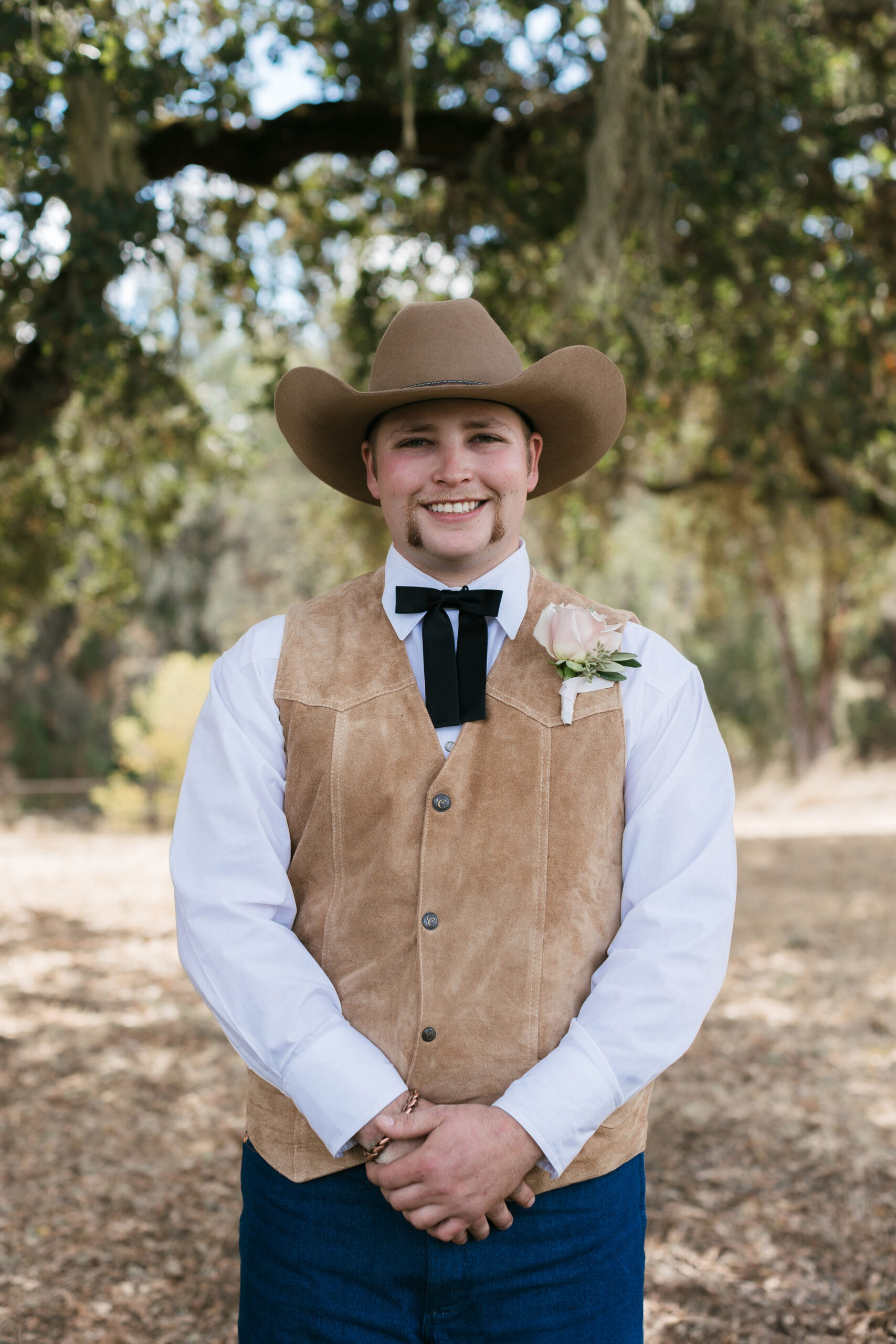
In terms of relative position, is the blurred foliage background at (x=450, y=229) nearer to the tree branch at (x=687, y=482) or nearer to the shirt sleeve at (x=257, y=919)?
the tree branch at (x=687, y=482)

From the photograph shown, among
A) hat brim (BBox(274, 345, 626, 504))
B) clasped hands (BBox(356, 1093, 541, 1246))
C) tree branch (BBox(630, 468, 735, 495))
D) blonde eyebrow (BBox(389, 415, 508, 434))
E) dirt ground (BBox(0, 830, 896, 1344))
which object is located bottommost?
dirt ground (BBox(0, 830, 896, 1344))

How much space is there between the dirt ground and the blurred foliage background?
274 cm

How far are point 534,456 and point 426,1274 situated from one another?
132cm

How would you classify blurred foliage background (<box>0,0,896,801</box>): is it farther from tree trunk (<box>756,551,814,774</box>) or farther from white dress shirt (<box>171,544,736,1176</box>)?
tree trunk (<box>756,551,814,774</box>)

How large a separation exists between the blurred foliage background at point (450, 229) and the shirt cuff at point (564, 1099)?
312cm

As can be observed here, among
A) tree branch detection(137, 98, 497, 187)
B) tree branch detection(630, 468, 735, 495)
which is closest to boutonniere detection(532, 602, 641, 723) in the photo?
tree branch detection(137, 98, 497, 187)

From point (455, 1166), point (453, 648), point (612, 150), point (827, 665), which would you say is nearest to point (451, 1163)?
point (455, 1166)

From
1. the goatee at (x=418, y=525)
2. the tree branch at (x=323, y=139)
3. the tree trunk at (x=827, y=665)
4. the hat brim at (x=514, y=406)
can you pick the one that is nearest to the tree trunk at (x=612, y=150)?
the tree branch at (x=323, y=139)

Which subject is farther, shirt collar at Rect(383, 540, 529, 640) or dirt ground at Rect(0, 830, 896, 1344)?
dirt ground at Rect(0, 830, 896, 1344)

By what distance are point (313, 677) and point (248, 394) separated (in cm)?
1143

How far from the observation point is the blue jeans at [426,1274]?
1.57m

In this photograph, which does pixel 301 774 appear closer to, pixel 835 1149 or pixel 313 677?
pixel 313 677

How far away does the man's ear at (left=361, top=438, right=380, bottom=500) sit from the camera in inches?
72.9

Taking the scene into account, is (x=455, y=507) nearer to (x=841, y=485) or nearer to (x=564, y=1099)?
(x=564, y=1099)
